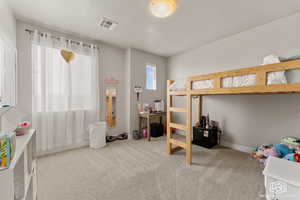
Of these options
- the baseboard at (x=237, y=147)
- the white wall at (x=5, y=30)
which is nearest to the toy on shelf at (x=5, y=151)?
the white wall at (x=5, y=30)

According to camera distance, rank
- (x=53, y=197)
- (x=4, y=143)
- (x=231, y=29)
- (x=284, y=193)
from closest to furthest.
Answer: (x=4, y=143), (x=284, y=193), (x=53, y=197), (x=231, y=29)

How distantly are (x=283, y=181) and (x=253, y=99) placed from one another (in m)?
1.76

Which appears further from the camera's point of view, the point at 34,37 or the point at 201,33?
the point at 201,33

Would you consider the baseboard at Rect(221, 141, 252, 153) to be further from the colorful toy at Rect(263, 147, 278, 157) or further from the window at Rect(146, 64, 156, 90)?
the window at Rect(146, 64, 156, 90)

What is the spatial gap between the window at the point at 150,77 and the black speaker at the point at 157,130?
1129 mm

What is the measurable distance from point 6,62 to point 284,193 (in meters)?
3.63

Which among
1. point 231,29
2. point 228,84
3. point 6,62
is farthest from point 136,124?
point 231,29

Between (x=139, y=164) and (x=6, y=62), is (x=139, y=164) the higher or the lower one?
the lower one

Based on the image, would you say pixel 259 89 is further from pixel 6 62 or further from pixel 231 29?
pixel 6 62

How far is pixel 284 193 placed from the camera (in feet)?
3.56

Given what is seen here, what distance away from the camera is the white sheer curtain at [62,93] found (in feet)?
7.49

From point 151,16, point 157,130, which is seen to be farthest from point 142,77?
point 151,16

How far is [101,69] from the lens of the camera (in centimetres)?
305

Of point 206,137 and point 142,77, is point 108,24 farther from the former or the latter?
point 206,137
